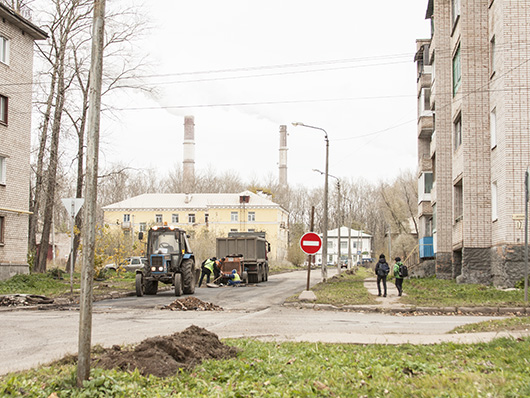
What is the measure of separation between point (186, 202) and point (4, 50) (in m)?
61.6

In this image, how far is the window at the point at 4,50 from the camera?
28808 millimetres

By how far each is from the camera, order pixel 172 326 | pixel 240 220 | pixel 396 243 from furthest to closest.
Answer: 1. pixel 240 220
2. pixel 396 243
3. pixel 172 326

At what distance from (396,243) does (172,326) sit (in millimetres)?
58846

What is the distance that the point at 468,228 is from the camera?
25312 mm

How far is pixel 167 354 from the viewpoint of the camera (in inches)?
275

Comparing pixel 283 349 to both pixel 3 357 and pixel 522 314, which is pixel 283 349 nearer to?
pixel 3 357

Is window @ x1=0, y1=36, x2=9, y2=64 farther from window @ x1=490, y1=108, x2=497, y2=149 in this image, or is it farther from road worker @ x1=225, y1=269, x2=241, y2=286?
window @ x1=490, y1=108, x2=497, y2=149

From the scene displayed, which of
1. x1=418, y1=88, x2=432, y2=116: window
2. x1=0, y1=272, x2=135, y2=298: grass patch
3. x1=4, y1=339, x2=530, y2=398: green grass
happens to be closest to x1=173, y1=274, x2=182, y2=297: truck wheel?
x1=0, y1=272, x2=135, y2=298: grass patch

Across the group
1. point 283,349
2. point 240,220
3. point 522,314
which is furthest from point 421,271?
point 240,220

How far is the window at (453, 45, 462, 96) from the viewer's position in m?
27.2

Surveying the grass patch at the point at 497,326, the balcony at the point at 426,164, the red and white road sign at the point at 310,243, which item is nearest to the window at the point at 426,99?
the balcony at the point at 426,164

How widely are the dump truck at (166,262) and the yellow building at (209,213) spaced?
6255 centimetres

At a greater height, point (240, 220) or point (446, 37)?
point (446, 37)

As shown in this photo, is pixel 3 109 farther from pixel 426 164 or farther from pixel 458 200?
pixel 426 164
